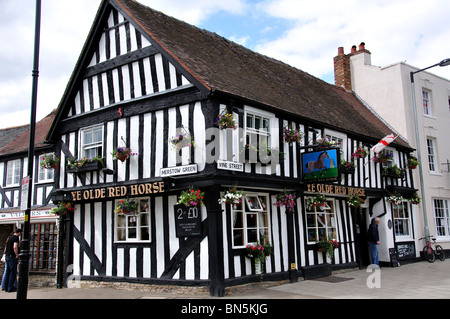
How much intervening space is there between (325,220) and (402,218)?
5.14 m

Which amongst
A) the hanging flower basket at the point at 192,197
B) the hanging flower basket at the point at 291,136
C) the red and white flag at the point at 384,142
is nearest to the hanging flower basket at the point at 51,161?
the hanging flower basket at the point at 192,197

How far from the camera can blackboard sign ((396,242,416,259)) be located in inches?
637

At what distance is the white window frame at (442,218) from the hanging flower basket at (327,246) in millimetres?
7956

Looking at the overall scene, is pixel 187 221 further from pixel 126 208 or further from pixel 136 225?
pixel 136 225

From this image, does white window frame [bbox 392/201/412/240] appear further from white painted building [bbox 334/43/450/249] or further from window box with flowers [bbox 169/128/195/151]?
window box with flowers [bbox 169/128/195/151]

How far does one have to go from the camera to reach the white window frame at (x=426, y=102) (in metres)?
19.7

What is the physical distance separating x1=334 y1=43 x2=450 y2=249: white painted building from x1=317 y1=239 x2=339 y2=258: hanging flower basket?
634 cm

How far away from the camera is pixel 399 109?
736 inches

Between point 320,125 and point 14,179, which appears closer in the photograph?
point 320,125

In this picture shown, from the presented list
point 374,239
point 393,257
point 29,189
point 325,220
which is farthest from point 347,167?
point 29,189

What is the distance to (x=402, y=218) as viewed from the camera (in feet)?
55.4
